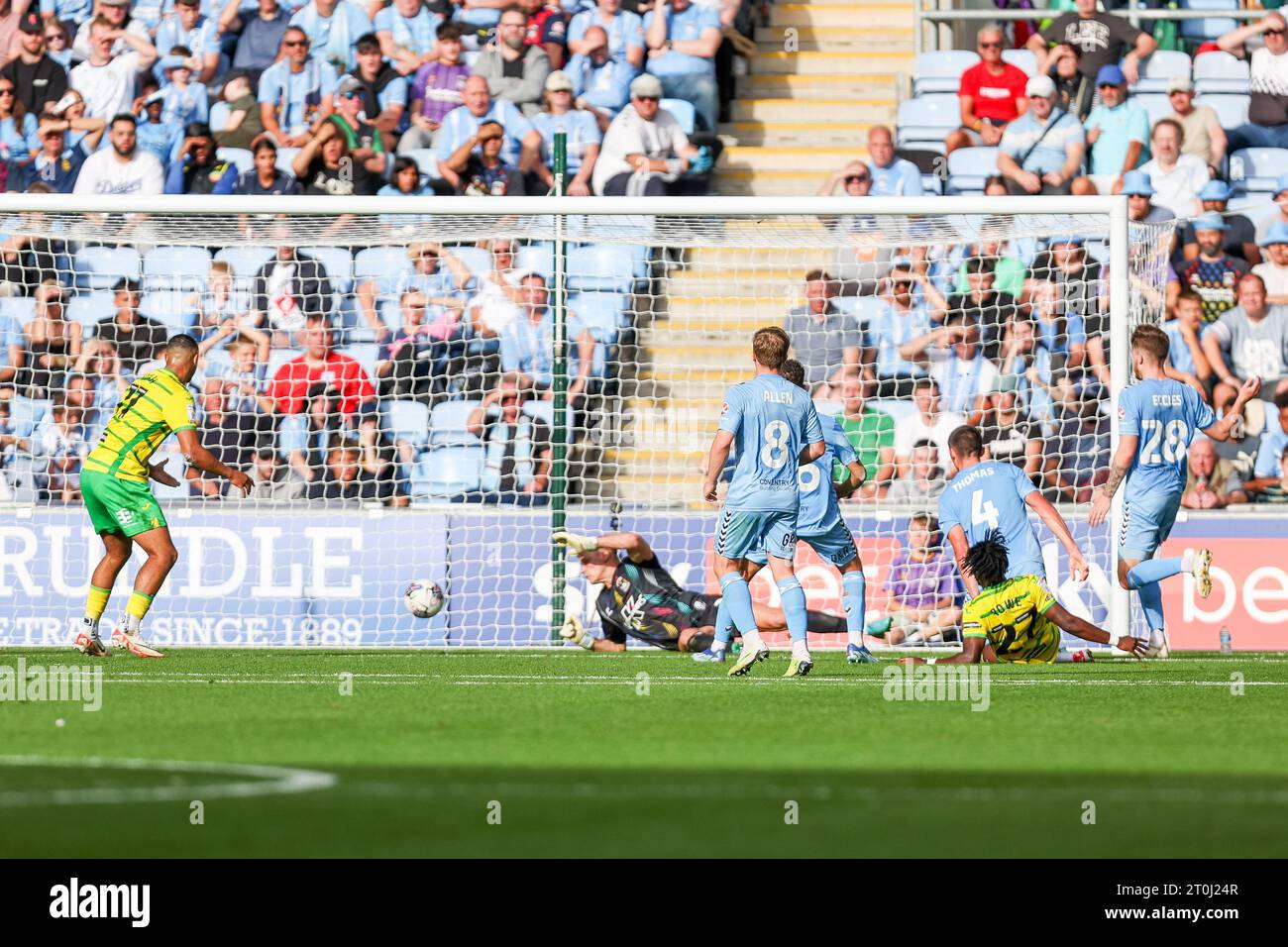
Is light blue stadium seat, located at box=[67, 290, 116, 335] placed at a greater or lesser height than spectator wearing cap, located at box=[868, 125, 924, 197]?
lesser

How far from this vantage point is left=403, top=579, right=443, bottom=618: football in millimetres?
14578

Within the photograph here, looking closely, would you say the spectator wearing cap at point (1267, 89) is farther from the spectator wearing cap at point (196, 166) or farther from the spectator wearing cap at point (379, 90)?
the spectator wearing cap at point (196, 166)

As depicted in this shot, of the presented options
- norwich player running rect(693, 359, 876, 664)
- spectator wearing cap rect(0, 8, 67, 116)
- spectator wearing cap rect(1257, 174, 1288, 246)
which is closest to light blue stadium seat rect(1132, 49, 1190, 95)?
spectator wearing cap rect(1257, 174, 1288, 246)

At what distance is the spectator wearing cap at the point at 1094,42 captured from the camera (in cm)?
1864

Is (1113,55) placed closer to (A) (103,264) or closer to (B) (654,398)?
(B) (654,398)

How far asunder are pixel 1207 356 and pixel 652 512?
4720mm

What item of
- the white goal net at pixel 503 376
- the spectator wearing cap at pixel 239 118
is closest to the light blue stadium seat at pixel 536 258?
the white goal net at pixel 503 376

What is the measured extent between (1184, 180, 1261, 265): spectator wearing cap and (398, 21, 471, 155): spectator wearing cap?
6718 mm

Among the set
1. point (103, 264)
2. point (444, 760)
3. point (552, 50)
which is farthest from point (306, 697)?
point (552, 50)

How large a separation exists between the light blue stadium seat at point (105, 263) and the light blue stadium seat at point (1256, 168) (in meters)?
9.54

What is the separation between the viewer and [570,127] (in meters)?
18.6

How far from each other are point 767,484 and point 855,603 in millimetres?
2188

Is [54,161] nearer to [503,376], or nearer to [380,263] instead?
[380,263]

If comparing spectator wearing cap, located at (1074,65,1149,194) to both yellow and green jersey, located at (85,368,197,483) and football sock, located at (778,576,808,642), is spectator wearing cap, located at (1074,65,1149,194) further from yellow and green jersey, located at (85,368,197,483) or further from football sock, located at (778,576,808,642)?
yellow and green jersey, located at (85,368,197,483)
